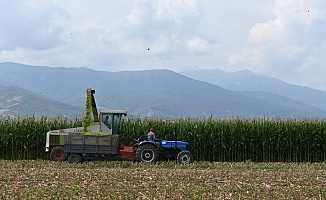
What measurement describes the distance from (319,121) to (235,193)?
1689 centimetres

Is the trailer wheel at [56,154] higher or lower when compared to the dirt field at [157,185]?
higher

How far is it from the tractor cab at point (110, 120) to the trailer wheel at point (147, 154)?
154 centimetres

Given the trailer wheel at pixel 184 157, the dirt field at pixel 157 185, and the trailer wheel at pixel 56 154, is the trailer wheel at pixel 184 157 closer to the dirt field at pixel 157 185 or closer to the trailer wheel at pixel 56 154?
the dirt field at pixel 157 185

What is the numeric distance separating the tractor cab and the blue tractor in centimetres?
141

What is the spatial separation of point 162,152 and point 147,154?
3.00ft

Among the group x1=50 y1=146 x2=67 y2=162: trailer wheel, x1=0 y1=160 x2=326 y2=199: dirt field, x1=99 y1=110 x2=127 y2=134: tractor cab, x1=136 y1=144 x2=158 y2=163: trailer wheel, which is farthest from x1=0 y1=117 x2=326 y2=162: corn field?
x1=0 y1=160 x2=326 y2=199: dirt field

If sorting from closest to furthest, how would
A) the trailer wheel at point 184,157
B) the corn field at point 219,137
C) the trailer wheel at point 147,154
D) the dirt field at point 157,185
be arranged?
the dirt field at point 157,185 → the trailer wheel at point 147,154 → the trailer wheel at point 184,157 → the corn field at point 219,137

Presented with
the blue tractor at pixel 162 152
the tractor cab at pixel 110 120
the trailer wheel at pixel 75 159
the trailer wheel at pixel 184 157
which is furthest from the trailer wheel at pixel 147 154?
the trailer wheel at pixel 75 159

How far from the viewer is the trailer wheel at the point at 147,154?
19.8m

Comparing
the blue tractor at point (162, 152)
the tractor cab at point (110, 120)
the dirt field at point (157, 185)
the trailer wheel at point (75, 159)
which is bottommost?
the dirt field at point (157, 185)

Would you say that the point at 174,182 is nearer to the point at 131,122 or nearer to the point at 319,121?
the point at 131,122

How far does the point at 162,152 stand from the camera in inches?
810

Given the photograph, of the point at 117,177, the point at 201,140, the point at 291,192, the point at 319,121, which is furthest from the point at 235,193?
the point at 319,121

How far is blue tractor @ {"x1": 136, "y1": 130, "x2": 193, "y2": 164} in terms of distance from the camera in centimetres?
1986
